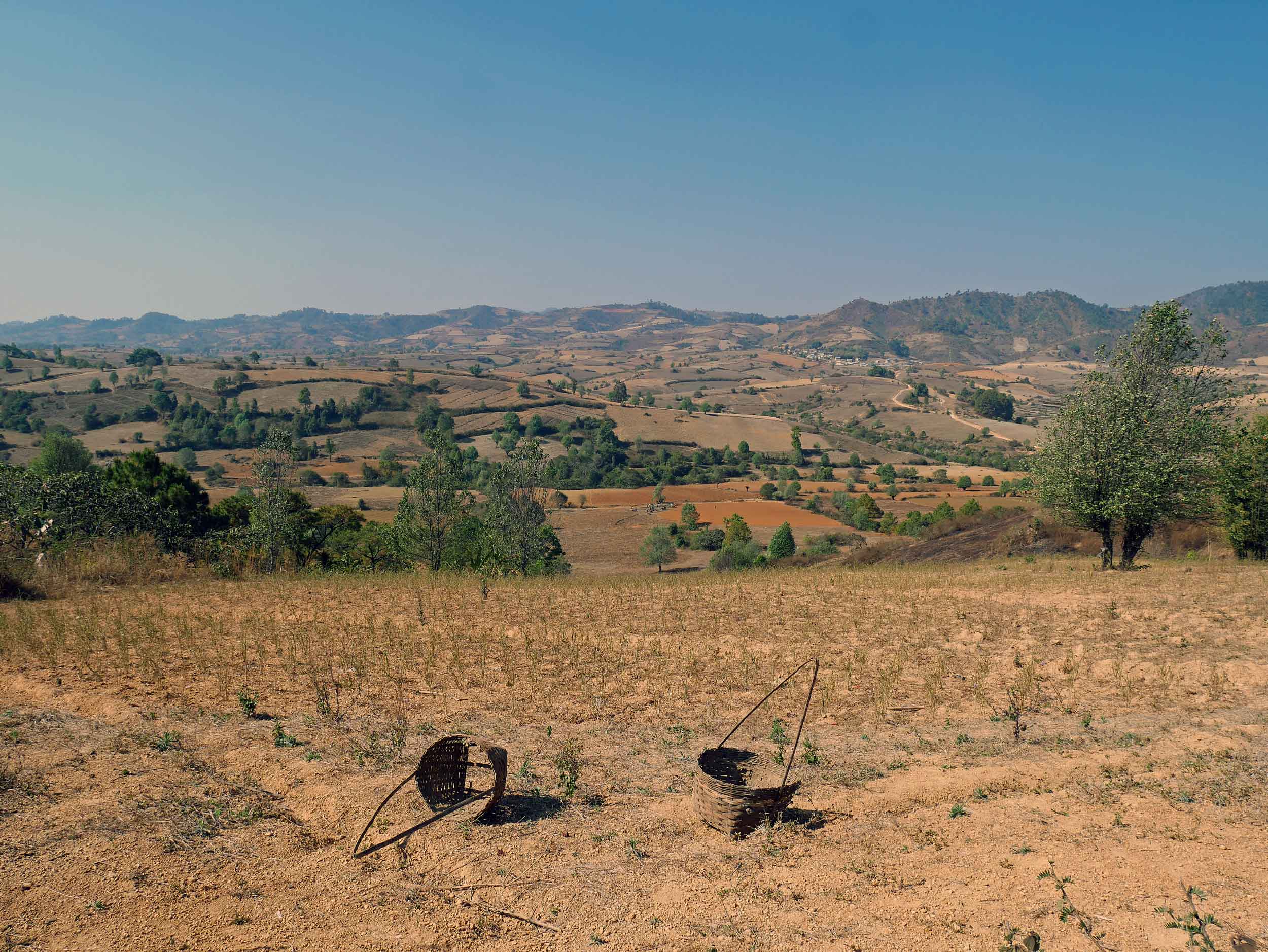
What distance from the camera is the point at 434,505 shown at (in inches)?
1346

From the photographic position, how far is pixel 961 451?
172 metres

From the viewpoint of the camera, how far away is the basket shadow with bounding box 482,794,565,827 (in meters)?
8.62

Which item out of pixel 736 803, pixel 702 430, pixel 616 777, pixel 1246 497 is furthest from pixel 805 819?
pixel 702 430

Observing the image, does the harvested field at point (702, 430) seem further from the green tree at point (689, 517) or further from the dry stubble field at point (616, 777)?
the dry stubble field at point (616, 777)

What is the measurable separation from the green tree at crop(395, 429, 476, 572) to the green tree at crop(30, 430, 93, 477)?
45.1 metres

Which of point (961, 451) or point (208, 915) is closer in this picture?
point (208, 915)

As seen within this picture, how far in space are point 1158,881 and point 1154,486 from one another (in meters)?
23.6

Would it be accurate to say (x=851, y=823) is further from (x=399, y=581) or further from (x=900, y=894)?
(x=399, y=581)

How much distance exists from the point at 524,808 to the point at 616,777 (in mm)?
1574

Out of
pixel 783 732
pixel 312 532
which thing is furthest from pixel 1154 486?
pixel 312 532

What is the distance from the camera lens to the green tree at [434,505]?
34.1 meters

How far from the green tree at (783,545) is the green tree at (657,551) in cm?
1100

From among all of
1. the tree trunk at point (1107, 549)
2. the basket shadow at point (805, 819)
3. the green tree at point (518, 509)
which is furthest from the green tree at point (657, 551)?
the basket shadow at point (805, 819)

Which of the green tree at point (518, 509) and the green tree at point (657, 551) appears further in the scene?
the green tree at point (657, 551)
